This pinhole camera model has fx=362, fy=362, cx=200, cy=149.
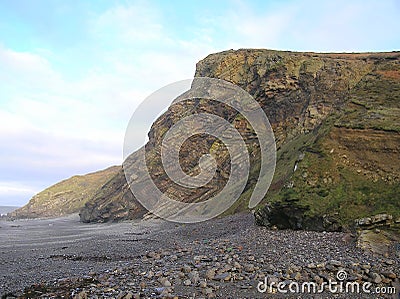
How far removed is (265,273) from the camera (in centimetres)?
900

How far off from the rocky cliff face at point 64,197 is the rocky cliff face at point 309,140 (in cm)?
3996

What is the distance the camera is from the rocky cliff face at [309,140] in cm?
1552

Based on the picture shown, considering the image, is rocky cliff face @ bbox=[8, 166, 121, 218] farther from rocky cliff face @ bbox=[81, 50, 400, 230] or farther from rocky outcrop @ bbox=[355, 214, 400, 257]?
rocky outcrop @ bbox=[355, 214, 400, 257]

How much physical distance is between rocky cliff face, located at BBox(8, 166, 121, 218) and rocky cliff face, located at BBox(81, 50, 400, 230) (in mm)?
39956

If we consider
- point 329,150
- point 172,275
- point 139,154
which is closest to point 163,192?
point 139,154

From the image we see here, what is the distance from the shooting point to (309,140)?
2503 centimetres

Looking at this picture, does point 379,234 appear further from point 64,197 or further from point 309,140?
point 64,197

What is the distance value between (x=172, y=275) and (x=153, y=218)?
110ft

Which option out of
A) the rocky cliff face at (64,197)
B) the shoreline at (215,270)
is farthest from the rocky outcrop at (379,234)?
the rocky cliff face at (64,197)

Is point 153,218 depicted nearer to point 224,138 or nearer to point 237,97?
point 224,138

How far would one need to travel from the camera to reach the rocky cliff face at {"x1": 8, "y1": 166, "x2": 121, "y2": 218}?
328 feet

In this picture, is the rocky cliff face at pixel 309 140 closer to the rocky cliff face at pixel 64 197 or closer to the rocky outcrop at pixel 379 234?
the rocky outcrop at pixel 379 234

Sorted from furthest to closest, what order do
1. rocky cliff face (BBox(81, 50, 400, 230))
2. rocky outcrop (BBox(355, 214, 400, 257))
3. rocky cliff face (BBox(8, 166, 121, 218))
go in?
rocky cliff face (BBox(8, 166, 121, 218))
rocky cliff face (BBox(81, 50, 400, 230))
rocky outcrop (BBox(355, 214, 400, 257))

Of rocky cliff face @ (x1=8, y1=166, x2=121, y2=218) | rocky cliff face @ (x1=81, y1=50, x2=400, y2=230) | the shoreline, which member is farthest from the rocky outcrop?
rocky cliff face @ (x1=8, y1=166, x2=121, y2=218)
